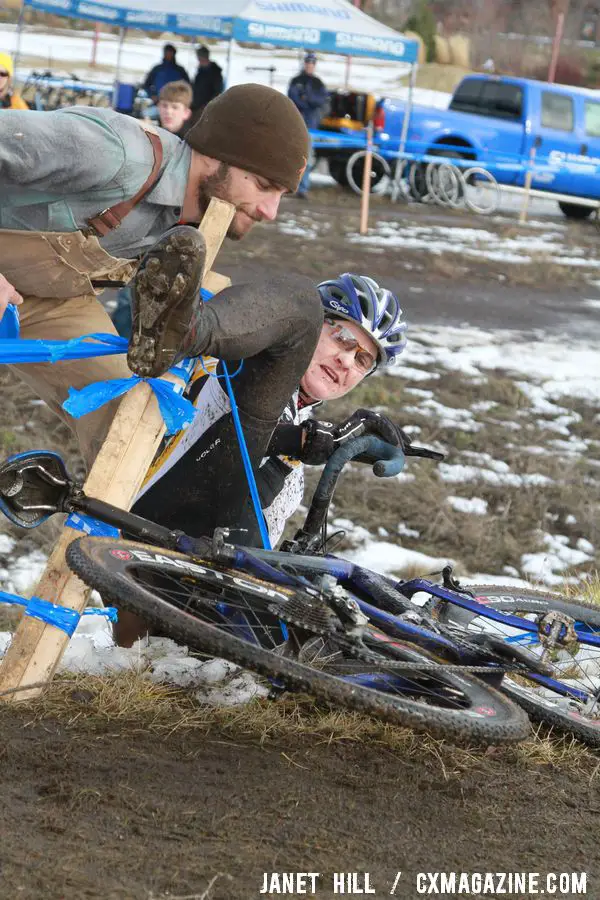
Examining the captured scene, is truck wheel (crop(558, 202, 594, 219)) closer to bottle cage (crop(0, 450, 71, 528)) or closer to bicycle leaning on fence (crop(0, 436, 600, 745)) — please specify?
bicycle leaning on fence (crop(0, 436, 600, 745))

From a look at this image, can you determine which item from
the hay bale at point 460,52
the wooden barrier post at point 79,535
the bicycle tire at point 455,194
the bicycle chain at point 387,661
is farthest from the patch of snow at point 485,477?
the hay bale at point 460,52

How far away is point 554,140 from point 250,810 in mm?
19442

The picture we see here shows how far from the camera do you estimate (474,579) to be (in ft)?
21.8

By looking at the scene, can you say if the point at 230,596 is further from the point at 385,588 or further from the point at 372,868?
the point at 372,868

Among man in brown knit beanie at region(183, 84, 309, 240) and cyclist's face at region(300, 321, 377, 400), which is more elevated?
man in brown knit beanie at region(183, 84, 309, 240)

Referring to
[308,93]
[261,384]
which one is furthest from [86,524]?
[308,93]

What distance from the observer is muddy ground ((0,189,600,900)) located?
8.42 feet

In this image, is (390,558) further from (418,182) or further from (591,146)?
(591,146)

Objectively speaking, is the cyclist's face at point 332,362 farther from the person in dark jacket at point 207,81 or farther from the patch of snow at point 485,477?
the person in dark jacket at point 207,81

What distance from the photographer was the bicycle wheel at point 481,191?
66.0 feet

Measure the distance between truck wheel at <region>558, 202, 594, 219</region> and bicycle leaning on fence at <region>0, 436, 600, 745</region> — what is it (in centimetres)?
1952

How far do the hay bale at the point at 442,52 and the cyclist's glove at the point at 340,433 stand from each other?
38.8 m

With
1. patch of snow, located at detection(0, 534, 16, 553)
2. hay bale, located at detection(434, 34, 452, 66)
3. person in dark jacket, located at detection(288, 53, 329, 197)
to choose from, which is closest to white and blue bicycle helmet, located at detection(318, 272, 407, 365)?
patch of snow, located at detection(0, 534, 16, 553)

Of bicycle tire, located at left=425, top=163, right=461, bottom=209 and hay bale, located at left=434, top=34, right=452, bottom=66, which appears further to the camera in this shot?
hay bale, located at left=434, top=34, right=452, bottom=66
